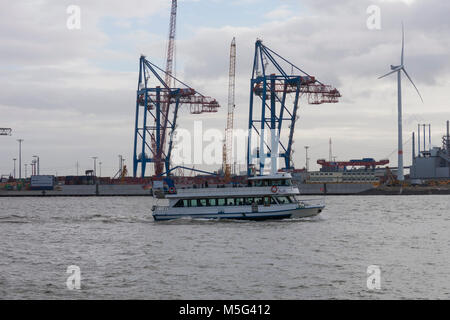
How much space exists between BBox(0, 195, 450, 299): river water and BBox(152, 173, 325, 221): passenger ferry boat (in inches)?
40.6

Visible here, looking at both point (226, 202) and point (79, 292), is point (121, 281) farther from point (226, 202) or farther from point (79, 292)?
point (226, 202)

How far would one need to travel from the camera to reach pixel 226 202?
62.0m

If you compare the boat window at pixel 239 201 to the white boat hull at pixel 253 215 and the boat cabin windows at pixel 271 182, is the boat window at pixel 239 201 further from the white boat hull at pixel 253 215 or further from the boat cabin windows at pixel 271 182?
the boat cabin windows at pixel 271 182

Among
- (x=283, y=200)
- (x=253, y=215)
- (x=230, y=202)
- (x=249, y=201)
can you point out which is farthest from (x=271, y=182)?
(x=230, y=202)

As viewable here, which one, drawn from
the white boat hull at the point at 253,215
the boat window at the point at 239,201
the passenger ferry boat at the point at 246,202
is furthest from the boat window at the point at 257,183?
the white boat hull at the point at 253,215

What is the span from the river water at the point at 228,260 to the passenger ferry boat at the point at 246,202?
1.03 meters

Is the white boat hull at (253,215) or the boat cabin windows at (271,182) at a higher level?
the boat cabin windows at (271,182)

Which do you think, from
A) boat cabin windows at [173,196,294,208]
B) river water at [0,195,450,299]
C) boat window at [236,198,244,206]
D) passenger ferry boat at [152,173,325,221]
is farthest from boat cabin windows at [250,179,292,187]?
river water at [0,195,450,299]

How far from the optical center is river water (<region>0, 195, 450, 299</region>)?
30.1 meters

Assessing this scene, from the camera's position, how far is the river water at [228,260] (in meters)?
30.1

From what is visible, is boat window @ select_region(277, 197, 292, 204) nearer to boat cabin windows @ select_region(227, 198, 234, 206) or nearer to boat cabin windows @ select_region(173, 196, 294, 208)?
boat cabin windows @ select_region(173, 196, 294, 208)

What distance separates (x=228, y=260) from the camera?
3891 centimetres
